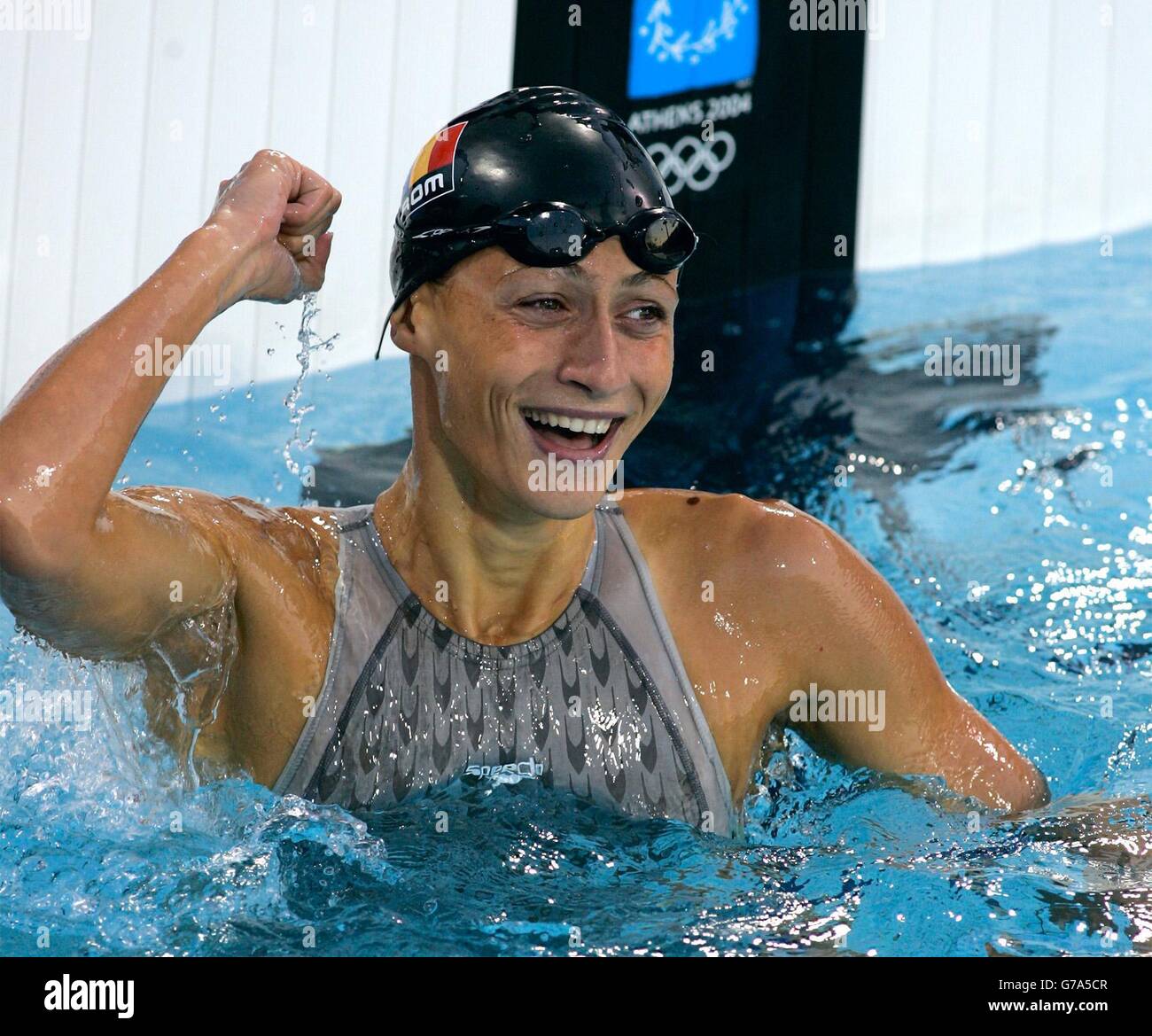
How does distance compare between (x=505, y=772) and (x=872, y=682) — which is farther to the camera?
(x=872, y=682)

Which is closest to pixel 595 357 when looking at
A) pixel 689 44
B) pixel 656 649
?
pixel 656 649

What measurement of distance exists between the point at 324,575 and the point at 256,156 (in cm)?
63

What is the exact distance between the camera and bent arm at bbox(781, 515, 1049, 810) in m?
2.32

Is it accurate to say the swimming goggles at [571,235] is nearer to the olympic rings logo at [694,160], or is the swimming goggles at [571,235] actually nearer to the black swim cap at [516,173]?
the black swim cap at [516,173]

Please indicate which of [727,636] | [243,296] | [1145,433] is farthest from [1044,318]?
[243,296]

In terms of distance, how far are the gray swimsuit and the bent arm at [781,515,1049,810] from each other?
21 cm

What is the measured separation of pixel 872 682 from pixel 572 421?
24.4 inches

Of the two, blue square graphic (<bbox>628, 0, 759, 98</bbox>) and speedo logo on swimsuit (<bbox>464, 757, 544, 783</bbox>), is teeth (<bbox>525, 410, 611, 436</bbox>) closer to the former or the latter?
speedo logo on swimsuit (<bbox>464, 757, 544, 783</bbox>)

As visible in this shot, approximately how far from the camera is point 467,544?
7.60 feet

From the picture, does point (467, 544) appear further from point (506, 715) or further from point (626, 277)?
point (626, 277)

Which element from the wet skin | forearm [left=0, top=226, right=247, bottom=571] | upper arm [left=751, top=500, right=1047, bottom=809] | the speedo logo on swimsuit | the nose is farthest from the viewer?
upper arm [left=751, top=500, right=1047, bottom=809]

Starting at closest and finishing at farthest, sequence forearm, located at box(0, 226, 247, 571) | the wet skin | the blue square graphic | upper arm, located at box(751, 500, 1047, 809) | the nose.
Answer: forearm, located at box(0, 226, 247, 571) → the wet skin → the nose → upper arm, located at box(751, 500, 1047, 809) → the blue square graphic

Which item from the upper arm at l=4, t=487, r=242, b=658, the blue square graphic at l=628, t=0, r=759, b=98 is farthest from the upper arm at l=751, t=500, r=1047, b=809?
the blue square graphic at l=628, t=0, r=759, b=98
